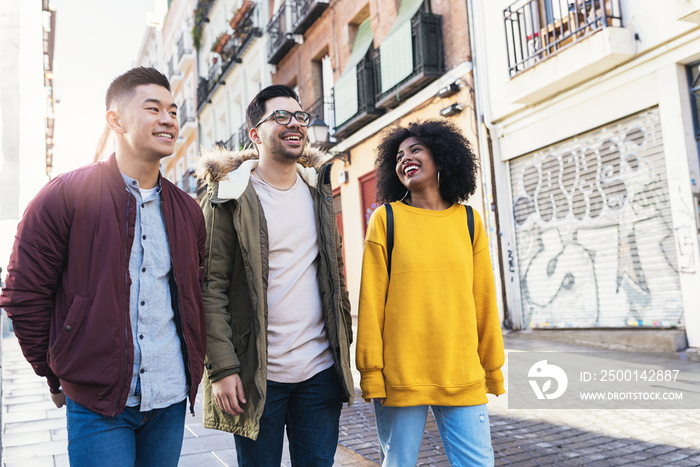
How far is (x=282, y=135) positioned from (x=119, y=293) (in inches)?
42.6

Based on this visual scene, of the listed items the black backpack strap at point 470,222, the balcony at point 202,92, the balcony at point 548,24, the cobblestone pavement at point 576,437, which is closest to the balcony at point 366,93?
the balcony at point 548,24

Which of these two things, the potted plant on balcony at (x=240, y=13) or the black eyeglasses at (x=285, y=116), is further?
the potted plant on balcony at (x=240, y=13)

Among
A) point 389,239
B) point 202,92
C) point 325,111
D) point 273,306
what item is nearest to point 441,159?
point 389,239

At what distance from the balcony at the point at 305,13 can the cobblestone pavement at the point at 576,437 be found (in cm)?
1277

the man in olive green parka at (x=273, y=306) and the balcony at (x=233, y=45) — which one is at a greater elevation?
the balcony at (x=233, y=45)

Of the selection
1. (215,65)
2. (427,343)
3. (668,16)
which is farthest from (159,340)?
(215,65)

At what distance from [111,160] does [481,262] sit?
5.42ft

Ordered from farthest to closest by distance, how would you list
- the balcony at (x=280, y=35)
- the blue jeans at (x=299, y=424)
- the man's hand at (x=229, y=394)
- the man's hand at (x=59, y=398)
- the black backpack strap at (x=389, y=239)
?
the balcony at (x=280, y=35) → the black backpack strap at (x=389, y=239) → the blue jeans at (x=299, y=424) → the man's hand at (x=229, y=394) → the man's hand at (x=59, y=398)

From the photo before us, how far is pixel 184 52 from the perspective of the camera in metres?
28.0

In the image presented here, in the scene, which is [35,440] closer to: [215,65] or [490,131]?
[490,131]

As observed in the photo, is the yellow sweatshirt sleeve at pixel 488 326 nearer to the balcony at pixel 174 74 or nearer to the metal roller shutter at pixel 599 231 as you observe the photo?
the metal roller shutter at pixel 599 231

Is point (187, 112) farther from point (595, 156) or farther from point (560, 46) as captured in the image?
point (595, 156)

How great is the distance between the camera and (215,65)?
24.5 meters

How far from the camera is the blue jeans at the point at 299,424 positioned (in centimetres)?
248
